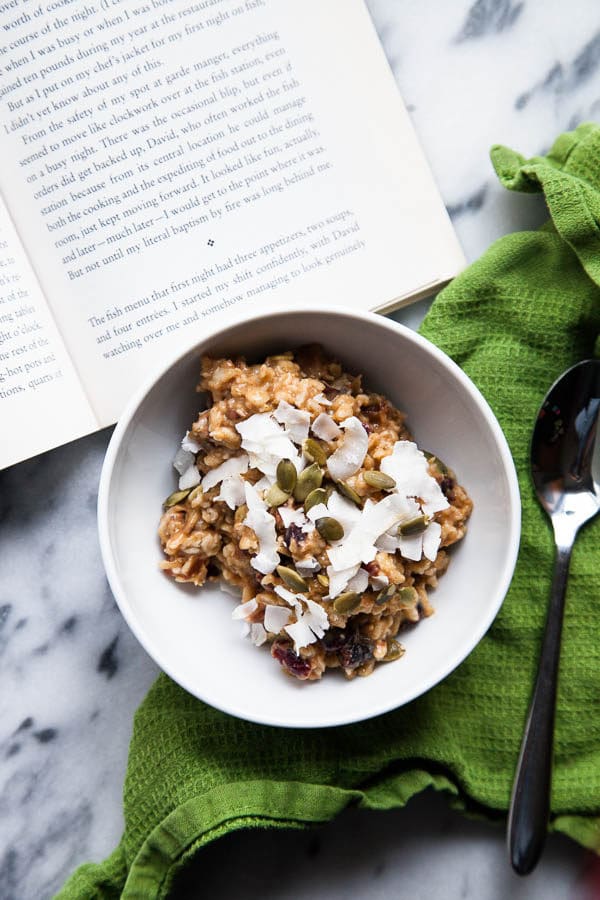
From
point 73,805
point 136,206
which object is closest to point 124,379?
point 136,206

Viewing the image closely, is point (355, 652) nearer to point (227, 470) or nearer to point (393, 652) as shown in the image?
point (393, 652)

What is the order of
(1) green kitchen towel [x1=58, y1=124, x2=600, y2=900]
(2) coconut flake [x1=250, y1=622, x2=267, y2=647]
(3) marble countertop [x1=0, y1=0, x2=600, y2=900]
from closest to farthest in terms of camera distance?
(2) coconut flake [x1=250, y1=622, x2=267, y2=647]
(1) green kitchen towel [x1=58, y1=124, x2=600, y2=900]
(3) marble countertop [x1=0, y1=0, x2=600, y2=900]

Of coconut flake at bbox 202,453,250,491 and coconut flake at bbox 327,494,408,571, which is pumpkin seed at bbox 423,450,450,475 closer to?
coconut flake at bbox 327,494,408,571

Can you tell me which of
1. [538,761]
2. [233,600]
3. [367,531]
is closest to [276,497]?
[367,531]

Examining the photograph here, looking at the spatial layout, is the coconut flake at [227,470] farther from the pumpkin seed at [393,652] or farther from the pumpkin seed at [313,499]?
the pumpkin seed at [393,652]

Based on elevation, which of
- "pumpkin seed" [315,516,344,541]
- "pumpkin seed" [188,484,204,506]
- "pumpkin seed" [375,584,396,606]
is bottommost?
"pumpkin seed" [375,584,396,606]

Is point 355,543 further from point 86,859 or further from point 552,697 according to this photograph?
point 86,859

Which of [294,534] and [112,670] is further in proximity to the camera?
[112,670]

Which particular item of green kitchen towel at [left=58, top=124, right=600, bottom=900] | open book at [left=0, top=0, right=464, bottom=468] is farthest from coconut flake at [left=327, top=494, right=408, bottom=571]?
open book at [left=0, top=0, right=464, bottom=468]
